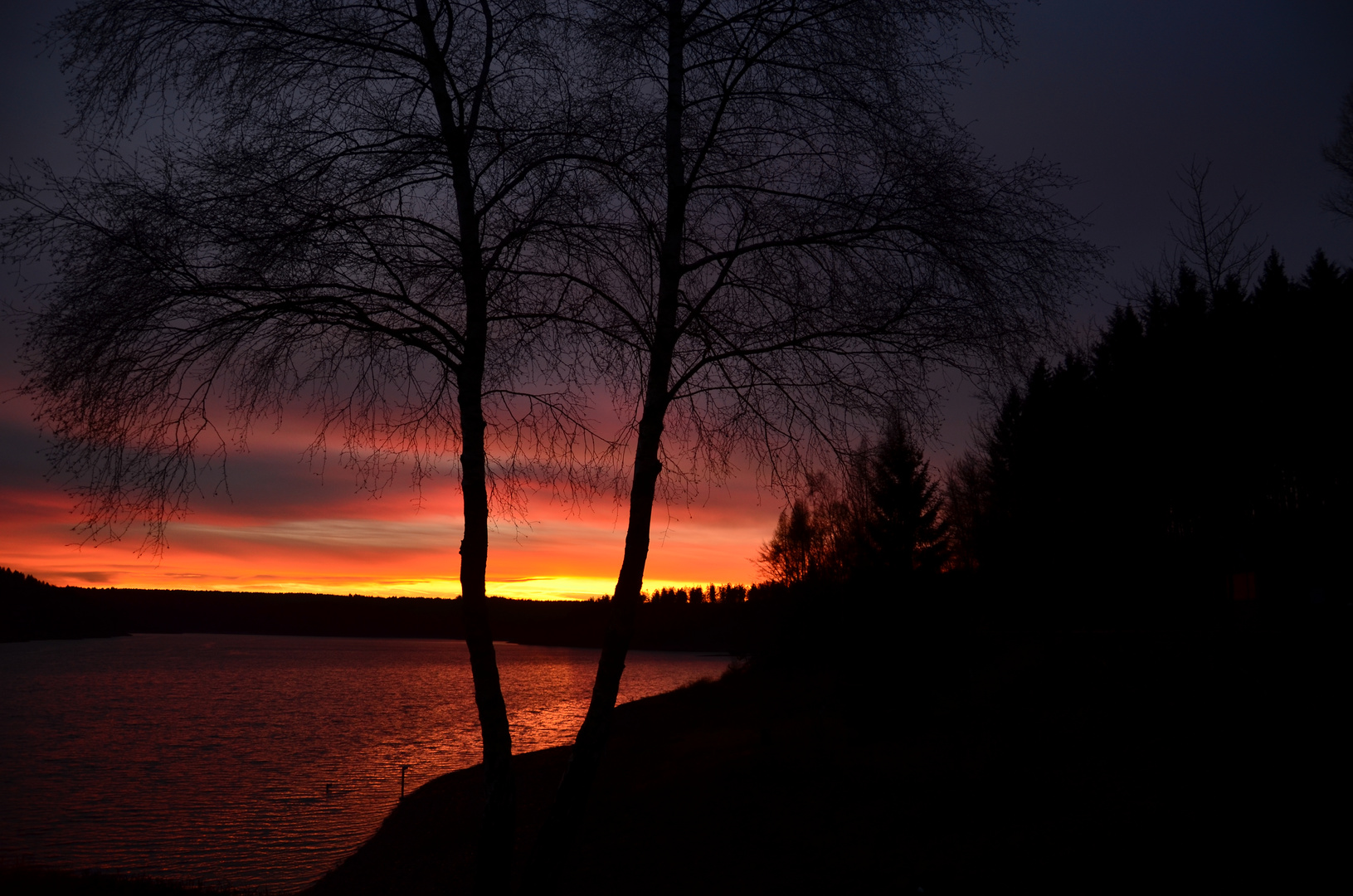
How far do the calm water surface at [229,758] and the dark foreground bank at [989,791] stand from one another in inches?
148

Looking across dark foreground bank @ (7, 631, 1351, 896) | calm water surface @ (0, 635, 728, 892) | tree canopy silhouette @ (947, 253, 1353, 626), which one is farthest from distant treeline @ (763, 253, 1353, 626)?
calm water surface @ (0, 635, 728, 892)

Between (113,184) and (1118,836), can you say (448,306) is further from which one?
(1118,836)

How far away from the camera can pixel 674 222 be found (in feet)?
24.8

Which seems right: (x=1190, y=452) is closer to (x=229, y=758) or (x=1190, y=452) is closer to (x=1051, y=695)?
(x=1051, y=695)

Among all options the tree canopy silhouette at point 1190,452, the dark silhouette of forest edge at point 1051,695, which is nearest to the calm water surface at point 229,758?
the dark silhouette of forest edge at point 1051,695

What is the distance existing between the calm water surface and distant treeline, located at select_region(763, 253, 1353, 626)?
1534cm

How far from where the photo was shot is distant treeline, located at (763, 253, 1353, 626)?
19.4 metres

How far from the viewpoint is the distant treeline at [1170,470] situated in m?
19.4

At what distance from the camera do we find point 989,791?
12.5 m

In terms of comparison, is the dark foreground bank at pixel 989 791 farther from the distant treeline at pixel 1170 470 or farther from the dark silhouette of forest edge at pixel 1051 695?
the distant treeline at pixel 1170 470

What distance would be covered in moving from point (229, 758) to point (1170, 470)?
38.7 m

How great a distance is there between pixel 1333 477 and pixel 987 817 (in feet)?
80.3

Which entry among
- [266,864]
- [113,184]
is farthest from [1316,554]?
[113,184]

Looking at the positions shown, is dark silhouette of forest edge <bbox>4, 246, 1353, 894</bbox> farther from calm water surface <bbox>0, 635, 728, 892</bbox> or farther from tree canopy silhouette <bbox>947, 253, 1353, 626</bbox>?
calm water surface <bbox>0, 635, 728, 892</bbox>
